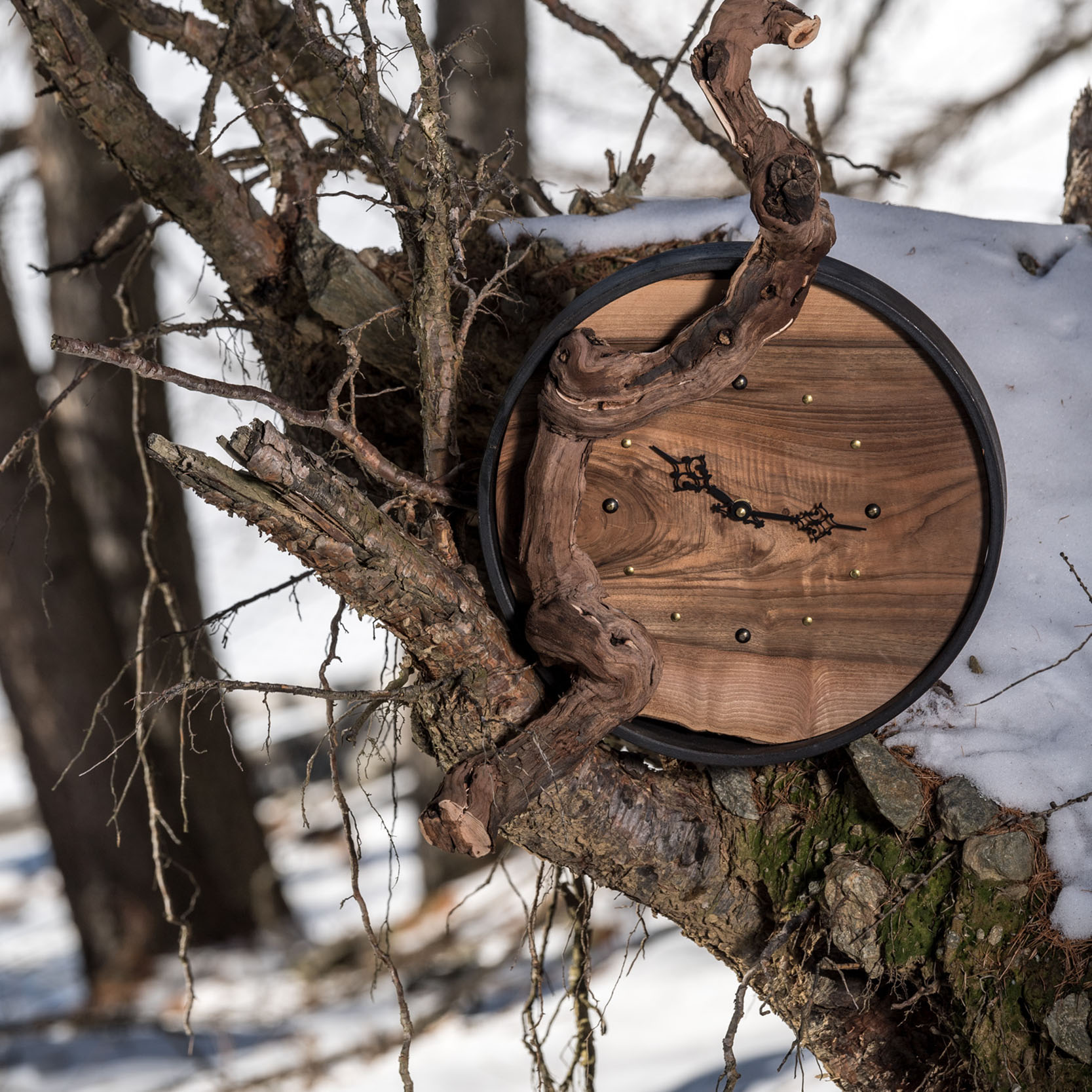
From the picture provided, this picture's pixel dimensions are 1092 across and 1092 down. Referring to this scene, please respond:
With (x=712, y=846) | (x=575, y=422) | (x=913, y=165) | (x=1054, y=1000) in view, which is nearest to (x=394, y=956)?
(x=712, y=846)

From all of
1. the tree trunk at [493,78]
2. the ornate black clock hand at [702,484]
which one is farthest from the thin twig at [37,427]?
the tree trunk at [493,78]

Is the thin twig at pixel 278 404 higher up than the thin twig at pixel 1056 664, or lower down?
higher up

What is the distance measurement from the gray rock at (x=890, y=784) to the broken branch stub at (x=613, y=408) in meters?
0.44

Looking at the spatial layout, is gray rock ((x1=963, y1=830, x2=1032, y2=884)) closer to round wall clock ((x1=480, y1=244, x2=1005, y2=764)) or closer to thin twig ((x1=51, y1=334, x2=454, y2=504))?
round wall clock ((x1=480, y1=244, x2=1005, y2=764))

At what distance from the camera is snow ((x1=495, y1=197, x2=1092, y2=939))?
152 centimetres

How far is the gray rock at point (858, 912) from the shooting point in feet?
4.86

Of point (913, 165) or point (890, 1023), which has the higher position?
point (913, 165)

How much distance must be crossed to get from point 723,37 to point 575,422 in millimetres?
519

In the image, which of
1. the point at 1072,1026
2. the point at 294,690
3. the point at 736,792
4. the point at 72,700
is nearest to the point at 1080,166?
the point at 736,792

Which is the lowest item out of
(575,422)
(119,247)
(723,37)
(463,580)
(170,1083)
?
(170,1083)

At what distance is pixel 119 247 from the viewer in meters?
2.04

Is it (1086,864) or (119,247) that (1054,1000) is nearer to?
(1086,864)

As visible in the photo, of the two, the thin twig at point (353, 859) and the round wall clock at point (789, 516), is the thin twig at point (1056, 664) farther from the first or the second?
the thin twig at point (353, 859)

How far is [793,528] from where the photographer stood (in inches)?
55.6
